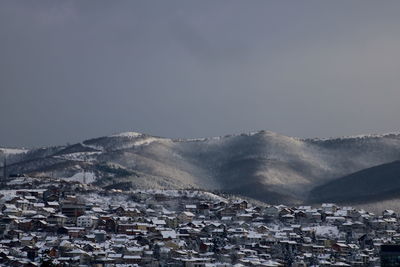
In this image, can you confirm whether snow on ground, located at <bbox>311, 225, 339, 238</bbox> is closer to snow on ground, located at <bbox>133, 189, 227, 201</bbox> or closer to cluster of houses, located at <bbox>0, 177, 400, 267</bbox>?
cluster of houses, located at <bbox>0, 177, 400, 267</bbox>

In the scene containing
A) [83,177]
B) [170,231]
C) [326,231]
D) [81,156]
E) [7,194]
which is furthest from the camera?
[81,156]

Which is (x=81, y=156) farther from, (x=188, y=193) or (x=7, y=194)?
(x=7, y=194)

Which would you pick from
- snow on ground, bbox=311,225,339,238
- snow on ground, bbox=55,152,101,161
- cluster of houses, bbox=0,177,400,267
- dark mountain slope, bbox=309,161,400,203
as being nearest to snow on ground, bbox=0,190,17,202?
cluster of houses, bbox=0,177,400,267

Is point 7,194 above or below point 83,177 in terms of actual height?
below

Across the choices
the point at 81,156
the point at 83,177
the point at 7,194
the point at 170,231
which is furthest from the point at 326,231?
the point at 81,156

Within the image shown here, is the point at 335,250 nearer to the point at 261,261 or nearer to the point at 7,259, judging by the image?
the point at 261,261

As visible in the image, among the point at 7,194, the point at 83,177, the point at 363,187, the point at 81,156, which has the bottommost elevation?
the point at 7,194

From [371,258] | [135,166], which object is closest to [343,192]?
[135,166]
